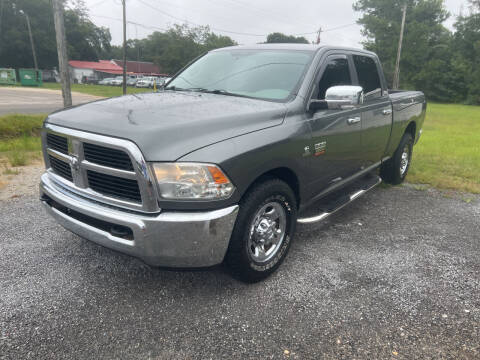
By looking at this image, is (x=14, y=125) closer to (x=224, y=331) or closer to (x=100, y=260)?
(x=100, y=260)

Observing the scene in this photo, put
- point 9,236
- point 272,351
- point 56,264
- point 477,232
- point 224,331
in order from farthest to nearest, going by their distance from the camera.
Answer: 1. point 477,232
2. point 9,236
3. point 56,264
4. point 224,331
5. point 272,351

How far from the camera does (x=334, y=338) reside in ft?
7.89

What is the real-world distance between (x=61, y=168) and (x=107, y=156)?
0.72 meters

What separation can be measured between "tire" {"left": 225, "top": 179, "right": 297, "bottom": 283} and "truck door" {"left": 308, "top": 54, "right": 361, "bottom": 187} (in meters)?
0.53

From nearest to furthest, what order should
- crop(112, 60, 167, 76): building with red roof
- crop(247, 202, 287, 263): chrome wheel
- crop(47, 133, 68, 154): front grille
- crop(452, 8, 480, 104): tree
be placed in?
crop(47, 133, 68, 154): front grille < crop(247, 202, 287, 263): chrome wheel < crop(452, 8, 480, 104): tree < crop(112, 60, 167, 76): building with red roof

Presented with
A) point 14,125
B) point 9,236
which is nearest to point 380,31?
point 14,125

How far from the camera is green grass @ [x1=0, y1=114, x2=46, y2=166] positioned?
260 inches

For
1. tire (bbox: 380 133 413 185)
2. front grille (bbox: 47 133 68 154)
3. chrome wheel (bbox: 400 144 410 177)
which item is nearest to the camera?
front grille (bbox: 47 133 68 154)

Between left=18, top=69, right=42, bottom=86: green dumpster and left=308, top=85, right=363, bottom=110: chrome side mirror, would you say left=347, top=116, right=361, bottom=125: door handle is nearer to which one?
left=308, top=85, right=363, bottom=110: chrome side mirror

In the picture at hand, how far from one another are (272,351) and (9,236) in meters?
2.91

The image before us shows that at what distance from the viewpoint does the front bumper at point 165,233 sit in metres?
2.29

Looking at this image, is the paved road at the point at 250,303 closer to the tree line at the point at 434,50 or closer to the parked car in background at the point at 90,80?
the tree line at the point at 434,50

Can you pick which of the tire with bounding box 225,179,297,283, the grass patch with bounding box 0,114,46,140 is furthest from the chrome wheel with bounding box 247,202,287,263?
the grass patch with bounding box 0,114,46,140

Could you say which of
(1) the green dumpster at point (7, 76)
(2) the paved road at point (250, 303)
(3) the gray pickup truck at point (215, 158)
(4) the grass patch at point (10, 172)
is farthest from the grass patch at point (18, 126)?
(1) the green dumpster at point (7, 76)
